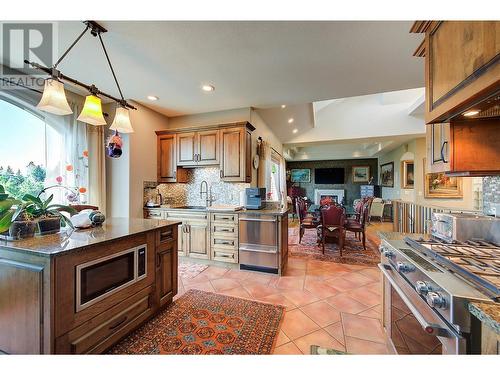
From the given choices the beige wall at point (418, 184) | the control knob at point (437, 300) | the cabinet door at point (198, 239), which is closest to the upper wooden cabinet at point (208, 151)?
the cabinet door at point (198, 239)

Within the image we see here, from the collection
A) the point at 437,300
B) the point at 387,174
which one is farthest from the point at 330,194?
the point at 437,300

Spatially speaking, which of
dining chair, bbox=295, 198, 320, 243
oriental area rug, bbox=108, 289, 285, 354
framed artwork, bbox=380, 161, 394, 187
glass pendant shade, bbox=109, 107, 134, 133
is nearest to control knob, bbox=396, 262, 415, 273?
oriental area rug, bbox=108, 289, 285, 354

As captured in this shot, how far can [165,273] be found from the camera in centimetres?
198

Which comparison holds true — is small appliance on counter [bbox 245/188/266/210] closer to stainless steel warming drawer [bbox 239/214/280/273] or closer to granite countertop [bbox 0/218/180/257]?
stainless steel warming drawer [bbox 239/214/280/273]

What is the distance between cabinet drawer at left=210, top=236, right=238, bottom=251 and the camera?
313cm

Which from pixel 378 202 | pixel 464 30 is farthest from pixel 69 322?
pixel 378 202

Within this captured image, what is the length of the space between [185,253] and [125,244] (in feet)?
6.46

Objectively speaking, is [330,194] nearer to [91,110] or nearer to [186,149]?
[186,149]

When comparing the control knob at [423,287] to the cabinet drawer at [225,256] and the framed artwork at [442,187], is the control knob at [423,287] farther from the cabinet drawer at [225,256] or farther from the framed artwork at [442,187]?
the framed artwork at [442,187]

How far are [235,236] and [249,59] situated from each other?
232 centimetres

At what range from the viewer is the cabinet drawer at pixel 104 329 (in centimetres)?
122

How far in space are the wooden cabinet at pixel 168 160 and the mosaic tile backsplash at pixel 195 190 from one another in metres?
0.22

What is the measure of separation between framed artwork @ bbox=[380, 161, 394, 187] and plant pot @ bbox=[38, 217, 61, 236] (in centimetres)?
887
